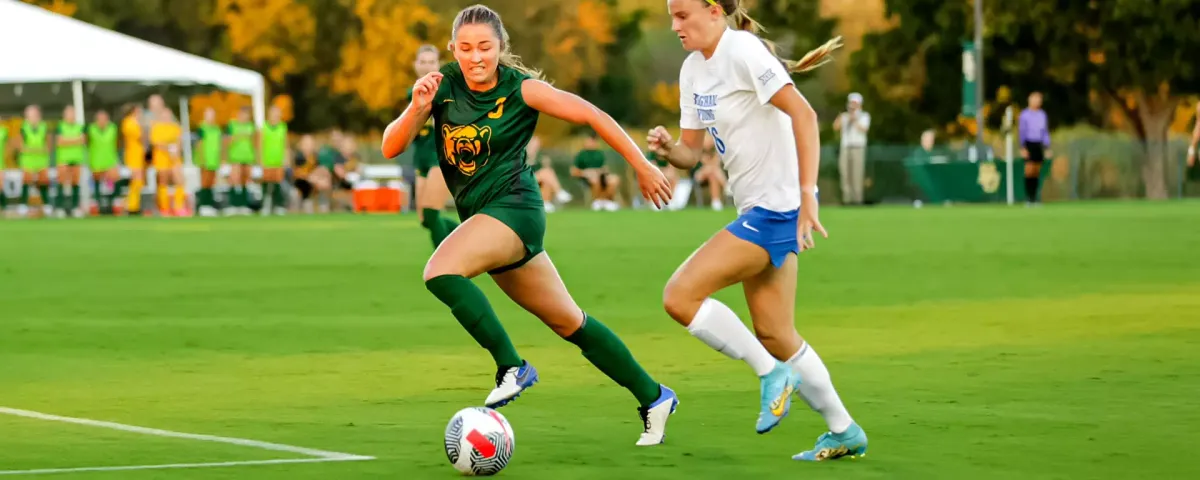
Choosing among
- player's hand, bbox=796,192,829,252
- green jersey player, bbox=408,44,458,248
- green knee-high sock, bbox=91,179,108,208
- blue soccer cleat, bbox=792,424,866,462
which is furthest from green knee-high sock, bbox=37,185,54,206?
player's hand, bbox=796,192,829,252

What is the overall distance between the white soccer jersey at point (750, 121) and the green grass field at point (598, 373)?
1.06 meters

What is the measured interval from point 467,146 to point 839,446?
1.90 meters

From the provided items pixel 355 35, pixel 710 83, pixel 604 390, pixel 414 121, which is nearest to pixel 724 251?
pixel 710 83

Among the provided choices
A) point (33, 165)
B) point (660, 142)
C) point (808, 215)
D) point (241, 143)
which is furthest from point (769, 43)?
point (33, 165)

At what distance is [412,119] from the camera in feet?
26.6

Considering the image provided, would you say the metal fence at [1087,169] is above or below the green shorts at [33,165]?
below

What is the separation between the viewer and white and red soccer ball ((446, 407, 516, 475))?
24.5 ft

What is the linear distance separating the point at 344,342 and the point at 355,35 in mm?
51860

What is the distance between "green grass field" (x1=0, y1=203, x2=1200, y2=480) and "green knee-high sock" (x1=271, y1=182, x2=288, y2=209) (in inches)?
694

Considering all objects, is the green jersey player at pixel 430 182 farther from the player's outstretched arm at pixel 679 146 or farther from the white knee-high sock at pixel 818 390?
the white knee-high sock at pixel 818 390

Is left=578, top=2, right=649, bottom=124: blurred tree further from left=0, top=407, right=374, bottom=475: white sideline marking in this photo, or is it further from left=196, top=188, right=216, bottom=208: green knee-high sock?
left=0, top=407, right=374, bottom=475: white sideline marking

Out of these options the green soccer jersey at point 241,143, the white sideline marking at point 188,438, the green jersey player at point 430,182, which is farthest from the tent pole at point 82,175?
the white sideline marking at point 188,438

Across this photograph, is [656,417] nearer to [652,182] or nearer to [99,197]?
[652,182]

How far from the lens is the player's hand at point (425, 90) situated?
7953 mm
